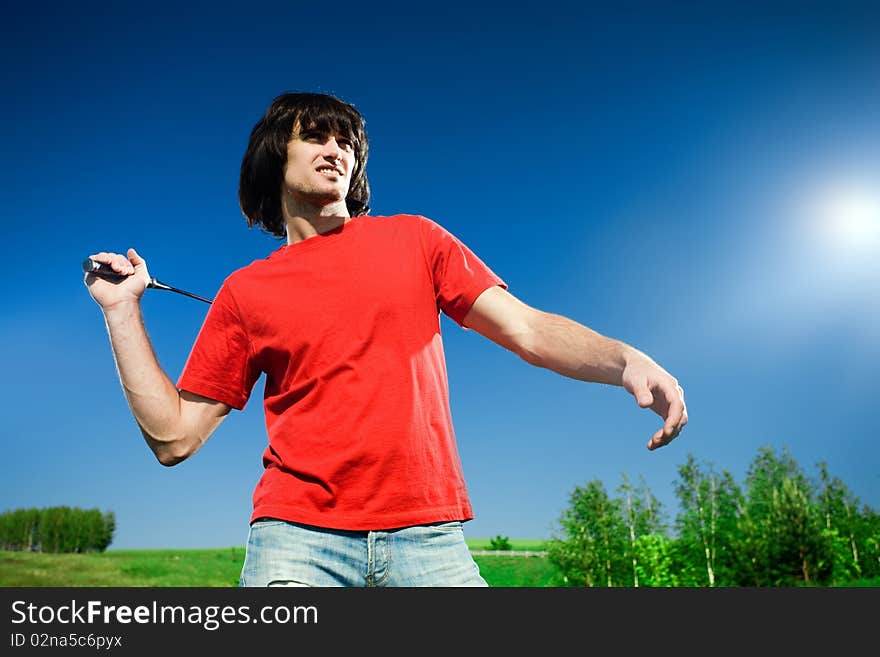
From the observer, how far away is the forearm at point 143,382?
254 centimetres

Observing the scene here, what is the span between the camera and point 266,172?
10.0ft

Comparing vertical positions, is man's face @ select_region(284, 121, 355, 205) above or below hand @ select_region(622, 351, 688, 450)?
above

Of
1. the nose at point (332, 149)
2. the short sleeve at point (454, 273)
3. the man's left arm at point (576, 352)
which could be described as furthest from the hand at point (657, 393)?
the nose at point (332, 149)

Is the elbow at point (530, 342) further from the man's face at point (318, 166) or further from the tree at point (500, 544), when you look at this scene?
the tree at point (500, 544)

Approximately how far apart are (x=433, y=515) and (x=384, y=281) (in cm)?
75

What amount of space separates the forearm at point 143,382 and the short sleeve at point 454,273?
3.25 ft

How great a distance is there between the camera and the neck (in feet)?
8.94

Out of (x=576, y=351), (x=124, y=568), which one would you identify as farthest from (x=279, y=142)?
(x=124, y=568)

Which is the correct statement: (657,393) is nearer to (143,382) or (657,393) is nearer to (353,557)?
(353,557)

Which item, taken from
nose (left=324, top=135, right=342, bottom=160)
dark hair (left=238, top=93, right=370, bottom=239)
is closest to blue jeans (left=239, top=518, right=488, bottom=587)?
nose (left=324, top=135, right=342, bottom=160)

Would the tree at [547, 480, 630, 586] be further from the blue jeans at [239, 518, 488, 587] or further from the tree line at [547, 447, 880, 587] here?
the blue jeans at [239, 518, 488, 587]

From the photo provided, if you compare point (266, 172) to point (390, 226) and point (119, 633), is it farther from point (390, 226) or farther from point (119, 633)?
point (119, 633)

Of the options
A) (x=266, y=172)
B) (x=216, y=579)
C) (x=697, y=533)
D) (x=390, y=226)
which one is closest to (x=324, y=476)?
(x=390, y=226)

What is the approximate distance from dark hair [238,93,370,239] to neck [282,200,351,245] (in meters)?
0.26
